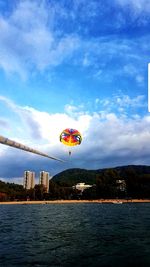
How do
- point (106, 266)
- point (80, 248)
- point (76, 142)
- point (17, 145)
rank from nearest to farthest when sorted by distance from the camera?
point (17, 145)
point (106, 266)
point (80, 248)
point (76, 142)

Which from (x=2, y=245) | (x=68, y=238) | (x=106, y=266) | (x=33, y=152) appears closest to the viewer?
(x=33, y=152)

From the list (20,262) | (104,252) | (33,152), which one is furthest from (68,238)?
(33,152)

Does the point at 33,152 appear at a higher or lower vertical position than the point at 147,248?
higher

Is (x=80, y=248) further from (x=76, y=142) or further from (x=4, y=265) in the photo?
(x=76, y=142)

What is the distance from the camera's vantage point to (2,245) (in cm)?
4150

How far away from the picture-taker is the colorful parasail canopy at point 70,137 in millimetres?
64500

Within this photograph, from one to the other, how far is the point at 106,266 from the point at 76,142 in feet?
121

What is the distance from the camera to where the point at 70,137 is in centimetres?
6600

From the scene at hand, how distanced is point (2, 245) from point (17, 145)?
26.4 meters

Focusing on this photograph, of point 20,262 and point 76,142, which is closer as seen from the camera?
point 20,262

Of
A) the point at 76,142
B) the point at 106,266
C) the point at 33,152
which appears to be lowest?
the point at 106,266

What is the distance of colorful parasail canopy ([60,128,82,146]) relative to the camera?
2539 inches

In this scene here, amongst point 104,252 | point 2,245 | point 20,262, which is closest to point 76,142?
point 2,245

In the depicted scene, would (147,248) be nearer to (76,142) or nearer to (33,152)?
(33,152)
